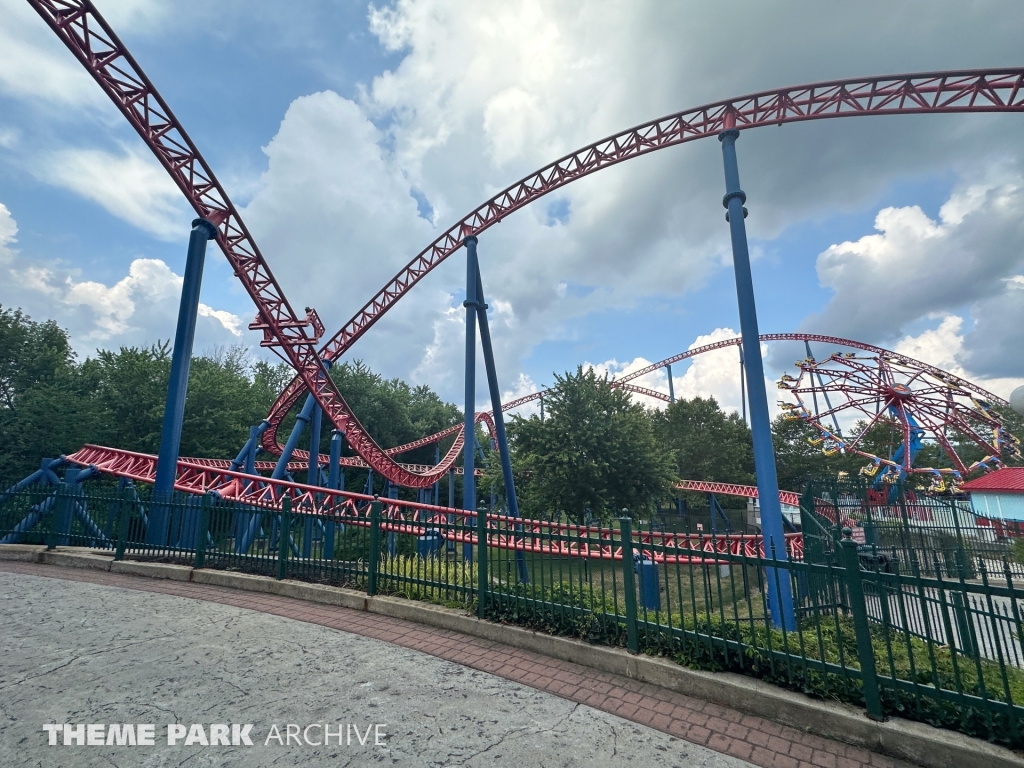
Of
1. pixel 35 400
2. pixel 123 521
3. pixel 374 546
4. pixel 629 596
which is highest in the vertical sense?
pixel 35 400

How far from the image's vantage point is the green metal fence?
386 centimetres

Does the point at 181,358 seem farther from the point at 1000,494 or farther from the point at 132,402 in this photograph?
the point at 1000,494

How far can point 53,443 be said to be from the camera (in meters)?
22.7

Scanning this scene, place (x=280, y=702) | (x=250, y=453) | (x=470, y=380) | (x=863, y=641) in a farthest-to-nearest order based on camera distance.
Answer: (x=250, y=453), (x=470, y=380), (x=280, y=702), (x=863, y=641)

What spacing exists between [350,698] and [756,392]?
8.31 m

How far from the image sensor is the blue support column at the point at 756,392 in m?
8.59

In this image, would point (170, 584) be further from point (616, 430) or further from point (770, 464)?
point (616, 430)

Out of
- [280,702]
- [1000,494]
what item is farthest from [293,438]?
[1000,494]

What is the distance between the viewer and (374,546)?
753cm

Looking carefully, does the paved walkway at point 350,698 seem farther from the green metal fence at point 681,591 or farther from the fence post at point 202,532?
the fence post at point 202,532

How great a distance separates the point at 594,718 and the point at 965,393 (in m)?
32.6

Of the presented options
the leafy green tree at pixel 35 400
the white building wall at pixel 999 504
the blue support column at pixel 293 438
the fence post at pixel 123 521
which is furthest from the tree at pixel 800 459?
the leafy green tree at pixel 35 400

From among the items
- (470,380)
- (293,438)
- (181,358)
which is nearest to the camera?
(181,358)

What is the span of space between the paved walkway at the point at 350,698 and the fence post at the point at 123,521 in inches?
118
